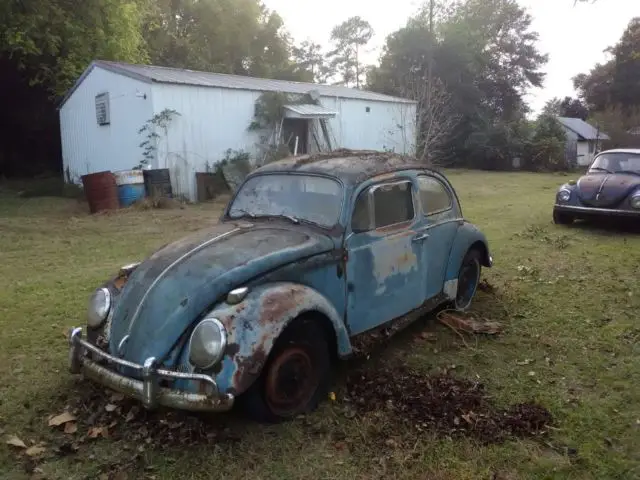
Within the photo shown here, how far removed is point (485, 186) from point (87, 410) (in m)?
18.1

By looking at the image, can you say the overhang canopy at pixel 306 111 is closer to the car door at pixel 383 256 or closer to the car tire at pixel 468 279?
the car tire at pixel 468 279

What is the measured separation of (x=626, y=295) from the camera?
611cm

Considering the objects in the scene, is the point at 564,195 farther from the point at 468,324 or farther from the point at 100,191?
the point at 100,191

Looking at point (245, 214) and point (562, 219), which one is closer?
point (245, 214)

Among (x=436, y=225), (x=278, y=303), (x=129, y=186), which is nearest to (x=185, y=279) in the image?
(x=278, y=303)

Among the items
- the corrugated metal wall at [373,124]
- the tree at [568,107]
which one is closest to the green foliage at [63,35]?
the corrugated metal wall at [373,124]

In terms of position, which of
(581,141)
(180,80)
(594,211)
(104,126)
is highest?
(180,80)

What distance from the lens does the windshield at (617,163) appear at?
33.9ft

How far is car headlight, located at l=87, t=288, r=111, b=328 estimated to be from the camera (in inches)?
143

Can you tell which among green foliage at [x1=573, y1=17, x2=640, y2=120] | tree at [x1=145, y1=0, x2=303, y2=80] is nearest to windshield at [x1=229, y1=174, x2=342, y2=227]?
tree at [x1=145, y1=0, x2=303, y2=80]

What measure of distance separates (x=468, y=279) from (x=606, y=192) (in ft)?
19.1

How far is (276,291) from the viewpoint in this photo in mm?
3318

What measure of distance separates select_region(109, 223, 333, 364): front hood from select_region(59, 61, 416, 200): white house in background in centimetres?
1173

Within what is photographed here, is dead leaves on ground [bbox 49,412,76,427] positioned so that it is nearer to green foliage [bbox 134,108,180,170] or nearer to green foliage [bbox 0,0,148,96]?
green foliage [bbox 134,108,180,170]
